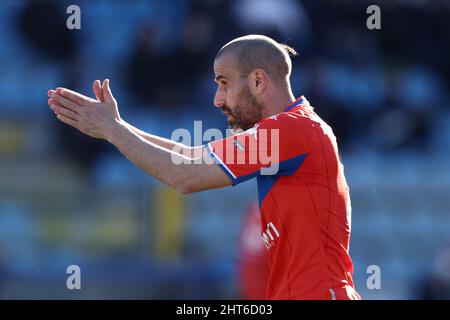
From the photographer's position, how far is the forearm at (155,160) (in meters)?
4.01

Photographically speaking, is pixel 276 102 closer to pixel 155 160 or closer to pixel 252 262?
pixel 155 160

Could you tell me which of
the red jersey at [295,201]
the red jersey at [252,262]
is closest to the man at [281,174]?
the red jersey at [295,201]

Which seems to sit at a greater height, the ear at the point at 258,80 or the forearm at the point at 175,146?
the ear at the point at 258,80

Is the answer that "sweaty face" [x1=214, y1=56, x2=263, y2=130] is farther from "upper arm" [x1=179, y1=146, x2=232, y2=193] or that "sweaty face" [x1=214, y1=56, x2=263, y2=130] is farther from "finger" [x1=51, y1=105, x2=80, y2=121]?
"finger" [x1=51, y1=105, x2=80, y2=121]

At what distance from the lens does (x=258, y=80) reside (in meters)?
4.36

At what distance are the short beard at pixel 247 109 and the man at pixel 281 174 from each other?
0.32 ft

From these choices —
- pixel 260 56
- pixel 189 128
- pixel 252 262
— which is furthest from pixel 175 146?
pixel 189 128

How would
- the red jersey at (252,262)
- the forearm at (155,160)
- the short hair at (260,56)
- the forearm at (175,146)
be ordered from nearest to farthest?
the forearm at (155,160) → the short hair at (260,56) → the forearm at (175,146) → the red jersey at (252,262)

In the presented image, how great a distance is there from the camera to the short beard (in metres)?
4.35

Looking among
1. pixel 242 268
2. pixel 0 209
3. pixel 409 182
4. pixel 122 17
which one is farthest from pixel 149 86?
pixel 242 268

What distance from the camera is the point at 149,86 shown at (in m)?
11.0

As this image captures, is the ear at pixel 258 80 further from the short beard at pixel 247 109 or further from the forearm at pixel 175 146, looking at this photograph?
the forearm at pixel 175 146

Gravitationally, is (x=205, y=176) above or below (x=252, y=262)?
below

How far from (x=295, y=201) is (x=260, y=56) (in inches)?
29.2
